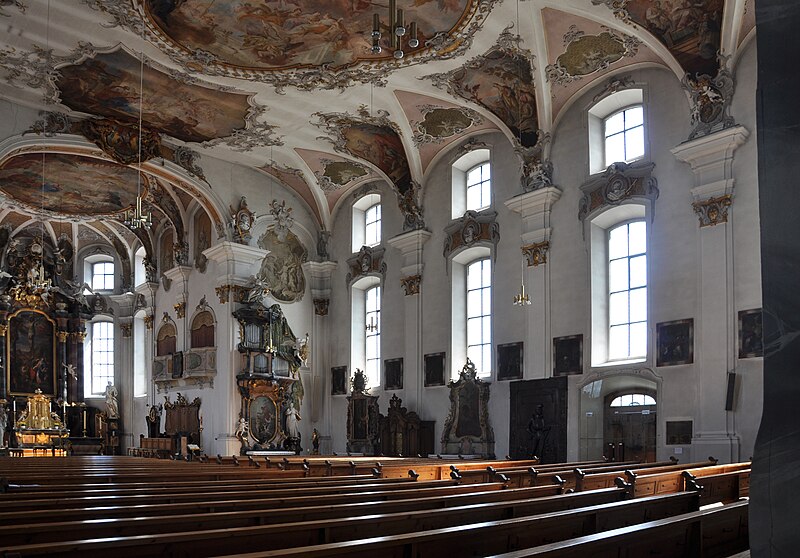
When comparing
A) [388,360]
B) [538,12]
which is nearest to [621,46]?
[538,12]

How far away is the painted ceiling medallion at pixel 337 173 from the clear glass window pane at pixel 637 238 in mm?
9049

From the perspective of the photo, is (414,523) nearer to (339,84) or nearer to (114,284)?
(339,84)

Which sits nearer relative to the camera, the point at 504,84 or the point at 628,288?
the point at 628,288

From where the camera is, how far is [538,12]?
15.9 metres

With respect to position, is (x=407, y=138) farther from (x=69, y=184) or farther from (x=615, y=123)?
(x=69, y=184)

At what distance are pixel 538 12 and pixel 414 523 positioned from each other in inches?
501

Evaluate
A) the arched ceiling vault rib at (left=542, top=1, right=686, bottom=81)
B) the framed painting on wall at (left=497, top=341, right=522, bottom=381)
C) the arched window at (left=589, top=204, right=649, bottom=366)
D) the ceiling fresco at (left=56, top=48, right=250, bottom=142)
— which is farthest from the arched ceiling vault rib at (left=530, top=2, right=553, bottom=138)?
the ceiling fresco at (left=56, top=48, right=250, bottom=142)

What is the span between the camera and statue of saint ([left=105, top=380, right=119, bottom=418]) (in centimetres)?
3080

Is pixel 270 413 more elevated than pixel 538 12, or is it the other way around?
pixel 538 12

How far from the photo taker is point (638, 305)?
17.0m

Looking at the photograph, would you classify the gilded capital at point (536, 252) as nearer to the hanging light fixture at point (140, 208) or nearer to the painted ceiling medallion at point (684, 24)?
the painted ceiling medallion at point (684, 24)

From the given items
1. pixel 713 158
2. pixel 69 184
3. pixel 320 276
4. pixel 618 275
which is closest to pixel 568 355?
pixel 618 275

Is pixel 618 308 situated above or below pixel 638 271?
below

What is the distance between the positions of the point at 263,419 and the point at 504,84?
467 inches
